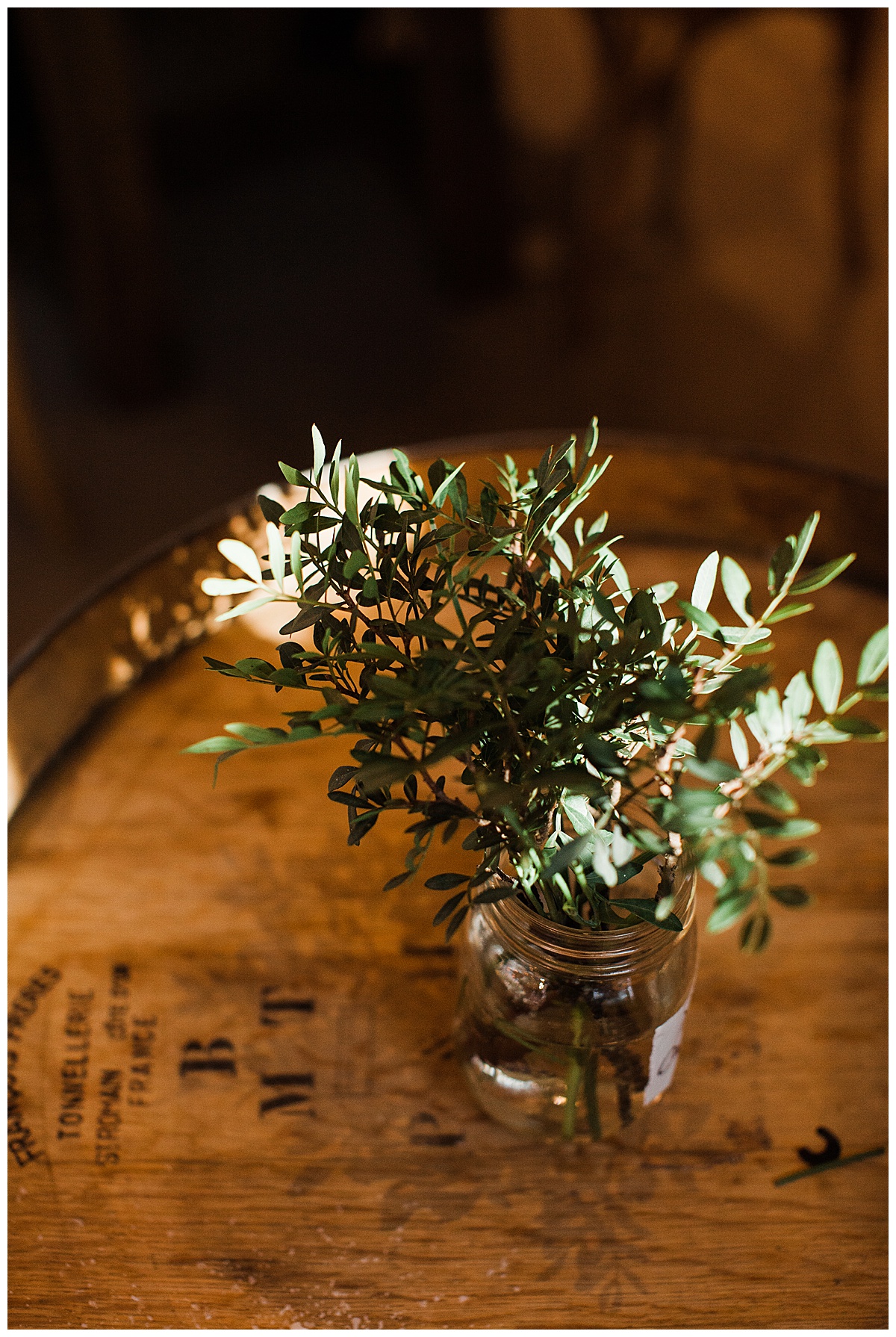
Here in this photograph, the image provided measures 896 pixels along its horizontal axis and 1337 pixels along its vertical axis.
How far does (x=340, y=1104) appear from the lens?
2.12 feet

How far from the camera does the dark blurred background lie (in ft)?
5.55

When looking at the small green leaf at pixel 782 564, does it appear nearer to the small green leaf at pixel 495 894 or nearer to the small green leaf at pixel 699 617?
the small green leaf at pixel 699 617

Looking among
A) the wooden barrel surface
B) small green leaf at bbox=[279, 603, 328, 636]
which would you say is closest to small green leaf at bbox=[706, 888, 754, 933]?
small green leaf at bbox=[279, 603, 328, 636]

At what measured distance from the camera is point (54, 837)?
757mm

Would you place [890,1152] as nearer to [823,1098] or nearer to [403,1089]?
[823,1098]

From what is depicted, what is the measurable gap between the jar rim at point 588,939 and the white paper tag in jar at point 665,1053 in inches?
2.3

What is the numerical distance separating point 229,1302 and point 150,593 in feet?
1.63

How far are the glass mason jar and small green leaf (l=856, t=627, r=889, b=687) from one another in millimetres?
127

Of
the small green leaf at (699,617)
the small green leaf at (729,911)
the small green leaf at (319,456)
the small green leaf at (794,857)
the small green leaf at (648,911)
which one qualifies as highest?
the small green leaf at (319,456)

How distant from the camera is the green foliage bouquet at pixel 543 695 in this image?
394 millimetres

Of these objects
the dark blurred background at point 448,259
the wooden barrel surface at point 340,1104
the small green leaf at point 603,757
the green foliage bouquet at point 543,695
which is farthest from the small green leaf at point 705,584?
the dark blurred background at point 448,259

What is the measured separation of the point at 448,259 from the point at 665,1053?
5.99ft

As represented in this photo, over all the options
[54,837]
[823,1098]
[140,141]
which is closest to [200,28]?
[140,141]

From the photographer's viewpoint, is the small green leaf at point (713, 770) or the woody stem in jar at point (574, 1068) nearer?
the small green leaf at point (713, 770)
